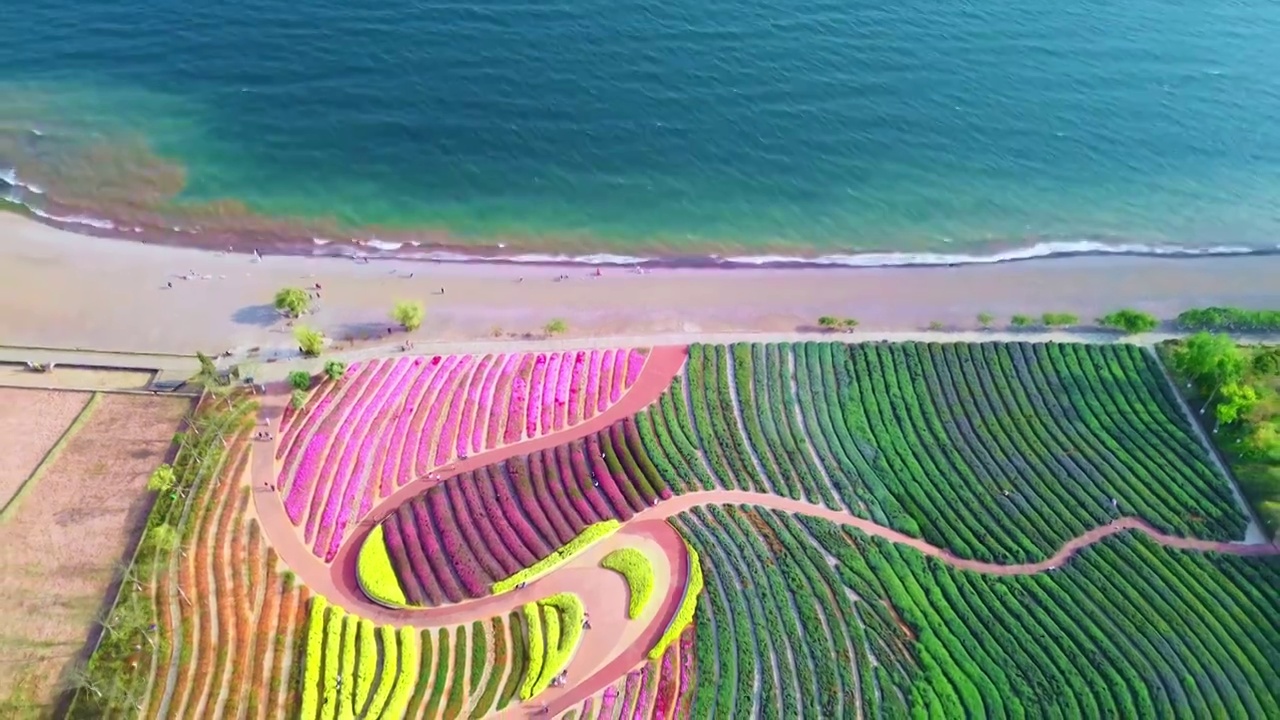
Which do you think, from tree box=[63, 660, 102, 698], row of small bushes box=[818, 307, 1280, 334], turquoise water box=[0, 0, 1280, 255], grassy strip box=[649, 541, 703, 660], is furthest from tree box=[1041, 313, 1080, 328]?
tree box=[63, 660, 102, 698]

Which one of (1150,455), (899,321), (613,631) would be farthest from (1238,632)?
(613,631)

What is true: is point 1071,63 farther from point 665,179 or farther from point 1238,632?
point 1238,632

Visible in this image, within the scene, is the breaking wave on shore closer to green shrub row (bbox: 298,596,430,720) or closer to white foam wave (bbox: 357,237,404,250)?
white foam wave (bbox: 357,237,404,250)

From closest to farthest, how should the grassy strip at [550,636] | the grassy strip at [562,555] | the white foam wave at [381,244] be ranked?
the grassy strip at [550,636], the grassy strip at [562,555], the white foam wave at [381,244]

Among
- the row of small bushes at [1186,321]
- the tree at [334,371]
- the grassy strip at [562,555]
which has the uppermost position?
the row of small bushes at [1186,321]

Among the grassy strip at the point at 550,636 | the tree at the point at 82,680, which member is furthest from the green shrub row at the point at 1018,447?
the tree at the point at 82,680

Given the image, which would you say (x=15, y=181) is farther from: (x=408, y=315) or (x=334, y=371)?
(x=408, y=315)

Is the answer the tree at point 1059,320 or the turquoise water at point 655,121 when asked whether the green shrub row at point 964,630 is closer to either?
the tree at point 1059,320
